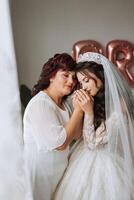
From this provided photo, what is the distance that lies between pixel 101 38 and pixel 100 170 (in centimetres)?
99

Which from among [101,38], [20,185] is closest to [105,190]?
[20,185]

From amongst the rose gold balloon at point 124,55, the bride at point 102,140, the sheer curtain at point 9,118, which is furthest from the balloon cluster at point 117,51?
the sheer curtain at point 9,118

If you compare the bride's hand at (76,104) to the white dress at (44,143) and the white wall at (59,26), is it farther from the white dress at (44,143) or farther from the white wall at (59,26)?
the white wall at (59,26)

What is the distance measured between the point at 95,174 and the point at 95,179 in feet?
0.05

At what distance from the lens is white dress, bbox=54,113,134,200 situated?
90 cm

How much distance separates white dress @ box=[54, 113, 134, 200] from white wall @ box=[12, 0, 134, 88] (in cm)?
68

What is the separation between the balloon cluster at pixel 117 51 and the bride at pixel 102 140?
77 cm

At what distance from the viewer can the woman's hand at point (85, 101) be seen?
0.91m

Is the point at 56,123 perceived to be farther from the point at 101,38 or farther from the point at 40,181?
the point at 101,38

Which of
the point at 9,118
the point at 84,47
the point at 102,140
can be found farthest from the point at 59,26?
the point at 9,118

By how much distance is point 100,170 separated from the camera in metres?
0.92

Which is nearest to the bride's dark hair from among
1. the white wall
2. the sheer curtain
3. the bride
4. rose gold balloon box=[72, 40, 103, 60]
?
the bride

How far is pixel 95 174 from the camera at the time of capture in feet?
3.01

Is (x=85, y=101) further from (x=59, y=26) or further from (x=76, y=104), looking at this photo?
(x=59, y=26)
